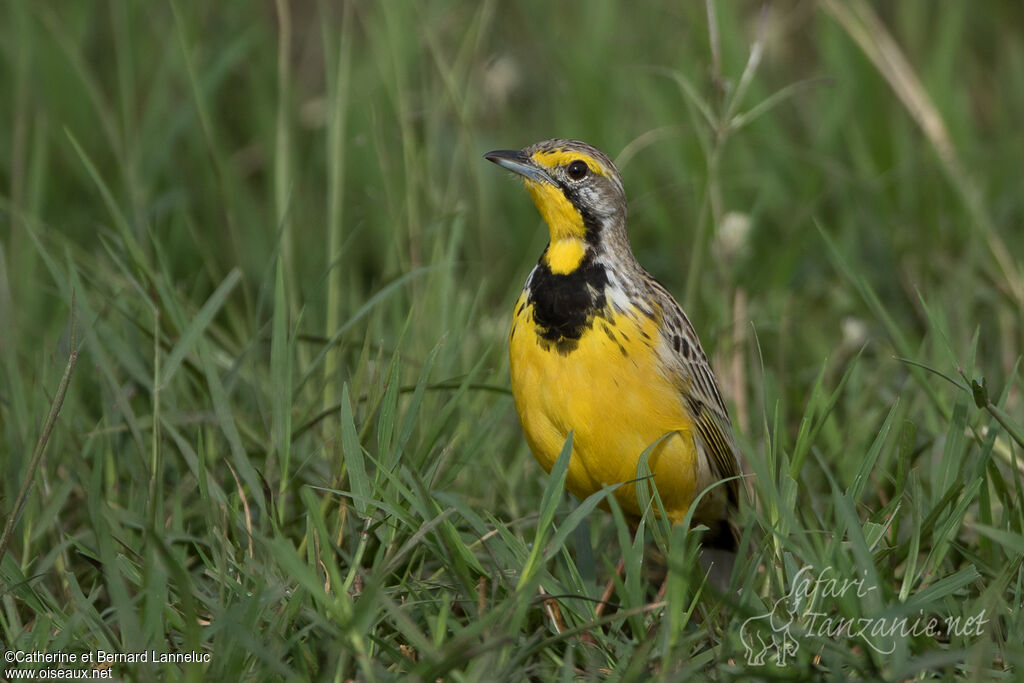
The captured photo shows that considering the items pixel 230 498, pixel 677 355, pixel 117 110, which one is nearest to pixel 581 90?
pixel 117 110

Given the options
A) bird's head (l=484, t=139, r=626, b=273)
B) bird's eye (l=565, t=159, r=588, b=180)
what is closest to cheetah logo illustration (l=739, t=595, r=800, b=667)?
bird's head (l=484, t=139, r=626, b=273)

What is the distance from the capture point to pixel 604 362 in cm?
366

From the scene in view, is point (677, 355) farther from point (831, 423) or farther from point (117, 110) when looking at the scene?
point (117, 110)

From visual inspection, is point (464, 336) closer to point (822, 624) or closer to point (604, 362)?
point (604, 362)

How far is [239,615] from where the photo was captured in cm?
286

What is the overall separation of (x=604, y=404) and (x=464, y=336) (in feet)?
3.27

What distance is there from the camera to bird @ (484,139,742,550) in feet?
12.0

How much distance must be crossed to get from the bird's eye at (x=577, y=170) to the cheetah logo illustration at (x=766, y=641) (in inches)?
65.5

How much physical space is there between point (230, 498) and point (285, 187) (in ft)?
5.99

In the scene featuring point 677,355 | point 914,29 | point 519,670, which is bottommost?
point 519,670

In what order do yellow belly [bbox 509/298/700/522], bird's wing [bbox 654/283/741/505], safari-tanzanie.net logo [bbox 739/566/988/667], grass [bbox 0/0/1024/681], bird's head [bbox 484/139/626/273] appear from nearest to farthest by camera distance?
safari-tanzanie.net logo [bbox 739/566/988/667], grass [bbox 0/0/1024/681], yellow belly [bbox 509/298/700/522], bird's wing [bbox 654/283/741/505], bird's head [bbox 484/139/626/273]

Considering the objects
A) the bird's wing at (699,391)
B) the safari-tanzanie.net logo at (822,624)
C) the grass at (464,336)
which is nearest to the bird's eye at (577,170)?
the bird's wing at (699,391)

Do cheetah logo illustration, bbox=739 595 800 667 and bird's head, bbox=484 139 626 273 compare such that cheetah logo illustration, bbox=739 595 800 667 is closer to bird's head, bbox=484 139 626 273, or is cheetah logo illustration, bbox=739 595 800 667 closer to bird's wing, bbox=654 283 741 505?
bird's wing, bbox=654 283 741 505

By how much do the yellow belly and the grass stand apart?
0.67ft
